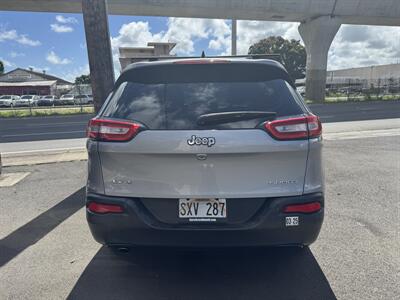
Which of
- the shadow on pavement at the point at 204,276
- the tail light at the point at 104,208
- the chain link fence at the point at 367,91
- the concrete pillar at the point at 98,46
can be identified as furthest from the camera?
the chain link fence at the point at 367,91

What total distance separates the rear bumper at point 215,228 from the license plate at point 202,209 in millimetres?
59

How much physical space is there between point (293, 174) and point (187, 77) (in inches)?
45.2

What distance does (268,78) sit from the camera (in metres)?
2.70

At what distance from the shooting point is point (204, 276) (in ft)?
9.77

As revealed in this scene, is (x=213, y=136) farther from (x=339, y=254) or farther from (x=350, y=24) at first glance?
(x=350, y=24)

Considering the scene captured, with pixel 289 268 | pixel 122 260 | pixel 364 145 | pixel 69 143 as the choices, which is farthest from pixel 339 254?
pixel 69 143

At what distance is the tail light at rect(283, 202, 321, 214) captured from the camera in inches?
96.6

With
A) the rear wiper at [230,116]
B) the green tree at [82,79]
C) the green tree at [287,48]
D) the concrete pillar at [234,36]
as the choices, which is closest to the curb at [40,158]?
the rear wiper at [230,116]

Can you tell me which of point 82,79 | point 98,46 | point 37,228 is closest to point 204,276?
point 37,228

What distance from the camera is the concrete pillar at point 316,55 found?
2656 centimetres

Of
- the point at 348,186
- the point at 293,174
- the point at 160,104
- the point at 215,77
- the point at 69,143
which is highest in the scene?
the point at 215,77

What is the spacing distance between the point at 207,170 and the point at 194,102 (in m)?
0.55

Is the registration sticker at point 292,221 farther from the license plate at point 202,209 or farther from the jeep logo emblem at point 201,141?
the jeep logo emblem at point 201,141

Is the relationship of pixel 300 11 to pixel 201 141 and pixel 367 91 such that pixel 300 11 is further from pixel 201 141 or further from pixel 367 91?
pixel 201 141
